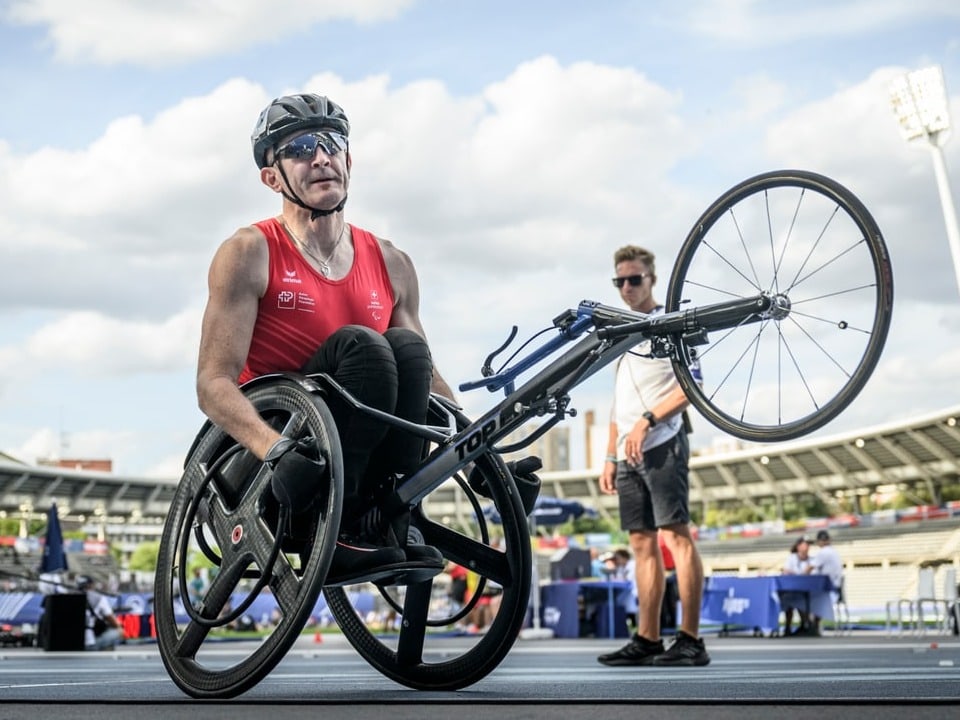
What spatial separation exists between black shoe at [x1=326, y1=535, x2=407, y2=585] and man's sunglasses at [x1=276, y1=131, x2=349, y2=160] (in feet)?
3.66

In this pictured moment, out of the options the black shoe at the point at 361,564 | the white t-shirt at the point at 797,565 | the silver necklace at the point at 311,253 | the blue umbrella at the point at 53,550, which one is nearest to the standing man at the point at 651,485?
the silver necklace at the point at 311,253

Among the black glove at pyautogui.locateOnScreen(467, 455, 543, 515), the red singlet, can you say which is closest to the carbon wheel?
the red singlet

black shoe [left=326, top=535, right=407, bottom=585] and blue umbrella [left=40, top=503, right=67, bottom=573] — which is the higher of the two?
blue umbrella [left=40, top=503, right=67, bottom=573]

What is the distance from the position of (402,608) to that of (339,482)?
80 centimetres

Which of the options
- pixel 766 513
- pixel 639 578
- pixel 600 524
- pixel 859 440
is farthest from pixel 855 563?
pixel 639 578

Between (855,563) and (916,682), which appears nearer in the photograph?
(916,682)

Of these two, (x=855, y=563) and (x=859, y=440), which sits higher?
(x=859, y=440)

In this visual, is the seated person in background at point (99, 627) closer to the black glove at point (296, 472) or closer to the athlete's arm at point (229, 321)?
the athlete's arm at point (229, 321)

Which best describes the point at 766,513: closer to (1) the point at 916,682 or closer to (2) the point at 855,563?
(2) the point at 855,563

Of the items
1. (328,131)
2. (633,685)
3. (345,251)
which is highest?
(328,131)

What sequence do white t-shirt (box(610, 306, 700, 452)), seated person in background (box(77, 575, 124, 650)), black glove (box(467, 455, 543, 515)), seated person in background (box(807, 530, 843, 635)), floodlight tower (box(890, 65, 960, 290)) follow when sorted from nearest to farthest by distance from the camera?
1. black glove (box(467, 455, 543, 515))
2. white t-shirt (box(610, 306, 700, 452))
3. seated person in background (box(77, 575, 124, 650))
4. seated person in background (box(807, 530, 843, 635))
5. floodlight tower (box(890, 65, 960, 290))

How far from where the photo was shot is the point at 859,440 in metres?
63.8

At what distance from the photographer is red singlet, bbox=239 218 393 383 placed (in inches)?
118

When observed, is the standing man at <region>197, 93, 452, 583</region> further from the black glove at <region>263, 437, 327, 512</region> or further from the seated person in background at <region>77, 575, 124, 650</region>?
the seated person in background at <region>77, 575, 124, 650</region>
